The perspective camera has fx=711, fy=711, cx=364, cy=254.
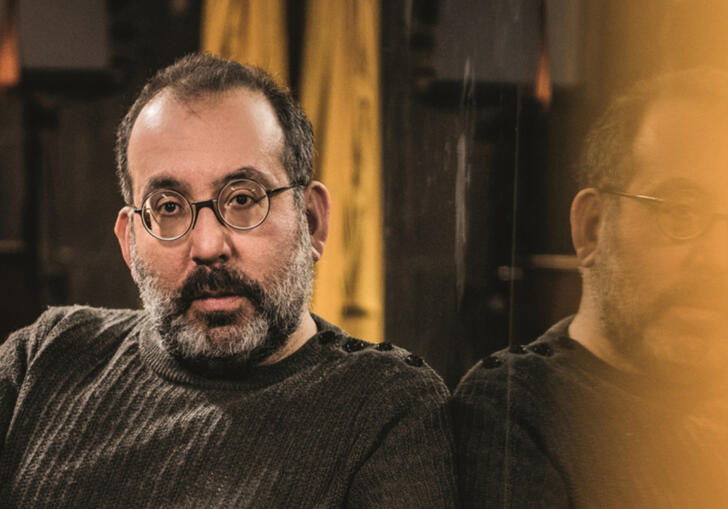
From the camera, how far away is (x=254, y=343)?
1225 millimetres

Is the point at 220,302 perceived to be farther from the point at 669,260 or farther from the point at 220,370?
the point at 669,260

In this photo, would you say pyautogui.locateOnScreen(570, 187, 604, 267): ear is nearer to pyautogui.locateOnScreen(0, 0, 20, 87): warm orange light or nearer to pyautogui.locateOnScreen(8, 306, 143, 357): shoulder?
pyautogui.locateOnScreen(8, 306, 143, 357): shoulder

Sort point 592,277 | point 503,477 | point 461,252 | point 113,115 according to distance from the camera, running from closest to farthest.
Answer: point 592,277
point 503,477
point 461,252
point 113,115

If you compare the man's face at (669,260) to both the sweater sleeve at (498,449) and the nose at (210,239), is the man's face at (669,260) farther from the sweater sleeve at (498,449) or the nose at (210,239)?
the nose at (210,239)

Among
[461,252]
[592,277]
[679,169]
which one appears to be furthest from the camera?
[461,252]

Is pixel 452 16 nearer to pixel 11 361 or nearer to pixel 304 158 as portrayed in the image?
pixel 304 158

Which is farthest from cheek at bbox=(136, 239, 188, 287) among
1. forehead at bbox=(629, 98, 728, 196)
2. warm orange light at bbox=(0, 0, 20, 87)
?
warm orange light at bbox=(0, 0, 20, 87)

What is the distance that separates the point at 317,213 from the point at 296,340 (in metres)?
0.24

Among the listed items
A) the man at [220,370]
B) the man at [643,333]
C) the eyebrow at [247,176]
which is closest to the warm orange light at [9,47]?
the man at [220,370]

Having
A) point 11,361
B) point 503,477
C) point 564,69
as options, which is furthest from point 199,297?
point 564,69

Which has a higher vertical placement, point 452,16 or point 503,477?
point 452,16

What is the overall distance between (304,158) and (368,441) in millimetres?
522

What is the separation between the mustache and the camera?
119 centimetres

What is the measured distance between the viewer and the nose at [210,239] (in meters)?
1.17
